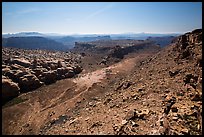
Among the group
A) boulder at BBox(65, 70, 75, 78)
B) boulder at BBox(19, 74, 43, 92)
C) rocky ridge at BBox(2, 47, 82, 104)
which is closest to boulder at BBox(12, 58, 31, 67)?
rocky ridge at BBox(2, 47, 82, 104)

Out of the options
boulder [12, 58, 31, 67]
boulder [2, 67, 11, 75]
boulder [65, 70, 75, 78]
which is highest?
boulder [12, 58, 31, 67]

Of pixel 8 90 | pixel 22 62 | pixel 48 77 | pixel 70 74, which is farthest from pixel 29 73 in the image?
pixel 70 74

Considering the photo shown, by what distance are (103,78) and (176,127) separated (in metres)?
25.2

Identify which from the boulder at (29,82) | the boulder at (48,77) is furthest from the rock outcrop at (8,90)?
the boulder at (48,77)

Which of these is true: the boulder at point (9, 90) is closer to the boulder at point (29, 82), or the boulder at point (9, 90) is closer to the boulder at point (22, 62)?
the boulder at point (29, 82)

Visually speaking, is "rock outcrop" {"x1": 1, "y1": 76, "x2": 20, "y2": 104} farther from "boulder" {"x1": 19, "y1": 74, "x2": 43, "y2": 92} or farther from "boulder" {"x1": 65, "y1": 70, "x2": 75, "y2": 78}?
"boulder" {"x1": 65, "y1": 70, "x2": 75, "y2": 78}

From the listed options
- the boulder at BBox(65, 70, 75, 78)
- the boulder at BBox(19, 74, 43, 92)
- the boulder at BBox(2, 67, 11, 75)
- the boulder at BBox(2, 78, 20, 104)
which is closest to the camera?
the boulder at BBox(2, 78, 20, 104)

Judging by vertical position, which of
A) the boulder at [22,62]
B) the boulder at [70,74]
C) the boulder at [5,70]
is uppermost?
the boulder at [22,62]

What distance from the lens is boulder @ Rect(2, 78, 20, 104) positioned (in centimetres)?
2778

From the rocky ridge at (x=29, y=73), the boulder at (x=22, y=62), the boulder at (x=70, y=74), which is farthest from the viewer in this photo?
the boulder at (x=70, y=74)

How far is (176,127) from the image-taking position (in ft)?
37.8

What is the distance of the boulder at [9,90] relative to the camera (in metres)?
27.8

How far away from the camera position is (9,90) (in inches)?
1118

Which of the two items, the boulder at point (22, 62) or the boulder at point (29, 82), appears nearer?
the boulder at point (29, 82)
